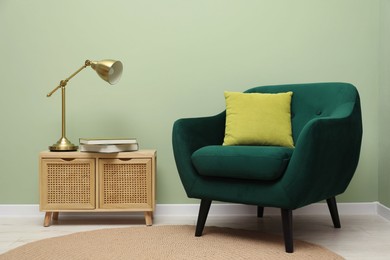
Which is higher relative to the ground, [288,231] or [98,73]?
Result: [98,73]

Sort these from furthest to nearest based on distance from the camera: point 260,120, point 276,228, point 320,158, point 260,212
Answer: point 260,212 < point 276,228 < point 260,120 < point 320,158

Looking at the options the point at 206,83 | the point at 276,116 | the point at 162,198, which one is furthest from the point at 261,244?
the point at 206,83

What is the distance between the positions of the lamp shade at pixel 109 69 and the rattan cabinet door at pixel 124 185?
1.68 ft

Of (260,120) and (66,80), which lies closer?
(260,120)

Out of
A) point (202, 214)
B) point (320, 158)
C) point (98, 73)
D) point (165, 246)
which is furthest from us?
point (98, 73)

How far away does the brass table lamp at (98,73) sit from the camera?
10.3 ft

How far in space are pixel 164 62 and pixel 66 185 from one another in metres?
1.05

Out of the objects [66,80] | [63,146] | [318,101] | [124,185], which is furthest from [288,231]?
[66,80]

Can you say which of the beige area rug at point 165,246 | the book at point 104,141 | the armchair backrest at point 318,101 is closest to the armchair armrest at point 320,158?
the armchair backrest at point 318,101

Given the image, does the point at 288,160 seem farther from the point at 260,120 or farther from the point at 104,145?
the point at 104,145

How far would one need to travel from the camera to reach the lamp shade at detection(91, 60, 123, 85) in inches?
123

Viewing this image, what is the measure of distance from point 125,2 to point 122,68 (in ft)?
1.68

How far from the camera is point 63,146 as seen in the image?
125 inches

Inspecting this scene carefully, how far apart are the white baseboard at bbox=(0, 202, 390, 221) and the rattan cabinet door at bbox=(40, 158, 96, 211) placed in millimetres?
362
